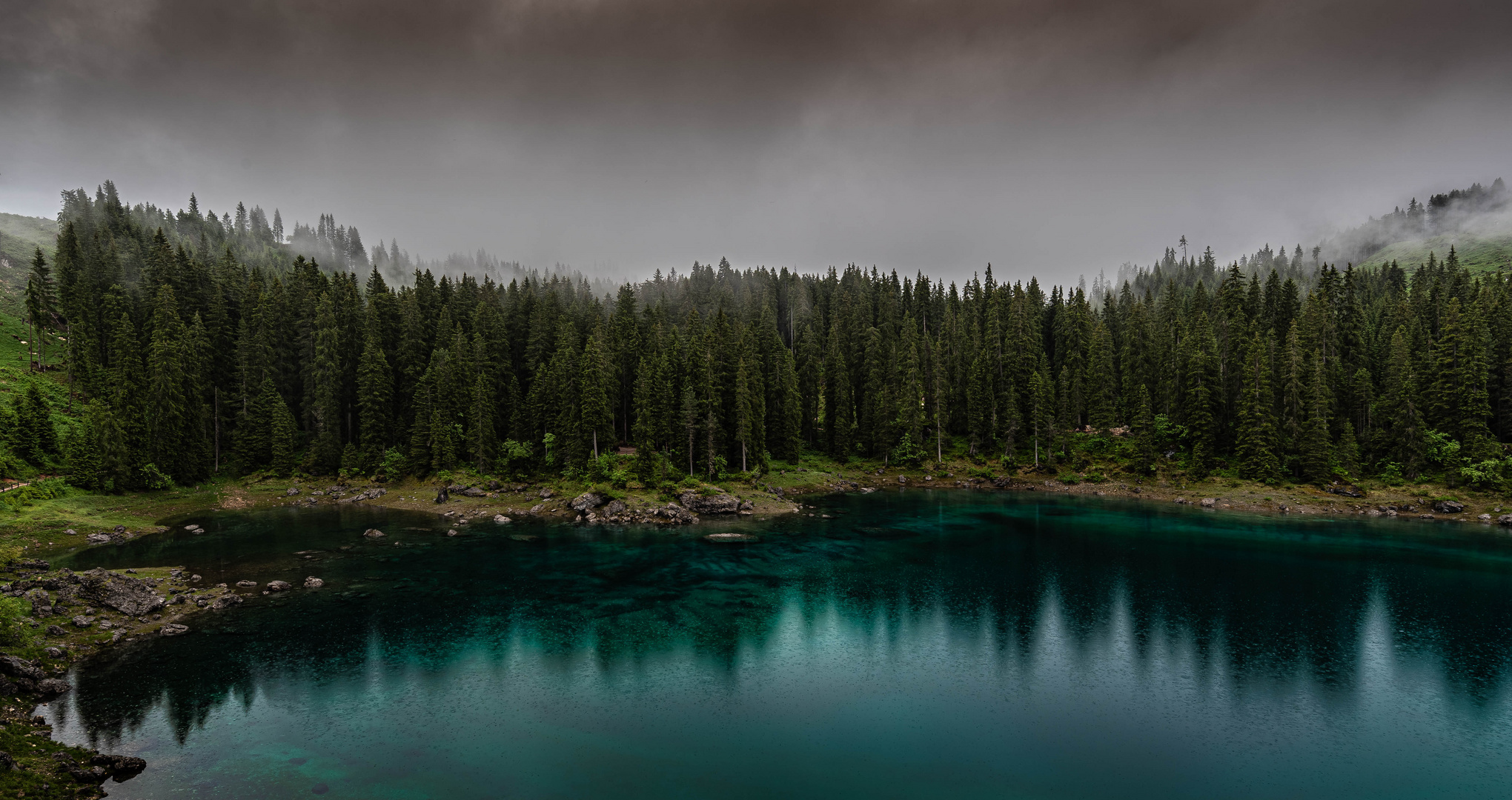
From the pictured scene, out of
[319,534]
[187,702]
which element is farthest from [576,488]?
[187,702]

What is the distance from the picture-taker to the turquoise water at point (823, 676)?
24.6m

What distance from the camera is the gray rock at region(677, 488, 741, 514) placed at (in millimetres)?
78250

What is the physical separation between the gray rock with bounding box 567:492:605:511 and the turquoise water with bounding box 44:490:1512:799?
1757cm

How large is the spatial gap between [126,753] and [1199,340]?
125 metres

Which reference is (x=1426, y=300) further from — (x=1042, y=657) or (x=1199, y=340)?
(x=1042, y=657)

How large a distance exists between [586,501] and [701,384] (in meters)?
25.2

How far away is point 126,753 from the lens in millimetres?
24406

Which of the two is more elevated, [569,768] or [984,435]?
[984,435]

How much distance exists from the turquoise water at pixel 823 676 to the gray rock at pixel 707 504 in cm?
2010

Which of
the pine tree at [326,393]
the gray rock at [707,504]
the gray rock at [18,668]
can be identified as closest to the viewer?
the gray rock at [18,668]

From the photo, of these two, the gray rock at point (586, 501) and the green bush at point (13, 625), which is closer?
the green bush at point (13, 625)

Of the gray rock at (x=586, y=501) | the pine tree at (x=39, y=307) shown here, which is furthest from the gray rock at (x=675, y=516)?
the pine tree at (x=39, y=307)

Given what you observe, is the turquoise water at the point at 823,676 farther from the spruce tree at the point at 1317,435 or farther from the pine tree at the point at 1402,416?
the pine tree at the point at 1402,416

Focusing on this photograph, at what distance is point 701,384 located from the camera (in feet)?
302
